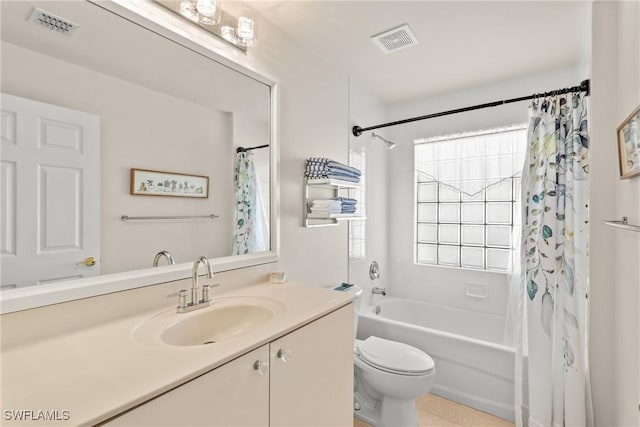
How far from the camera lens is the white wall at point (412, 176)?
8.34 ft

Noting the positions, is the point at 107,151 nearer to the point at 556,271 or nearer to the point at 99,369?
the point at 99,369

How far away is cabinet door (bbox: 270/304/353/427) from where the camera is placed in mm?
979

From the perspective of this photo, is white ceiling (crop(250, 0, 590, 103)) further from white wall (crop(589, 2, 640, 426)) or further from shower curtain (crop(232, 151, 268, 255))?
shower curtain (crop(232, 151, 268, 255))

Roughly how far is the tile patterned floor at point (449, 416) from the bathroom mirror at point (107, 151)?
156 centimetres

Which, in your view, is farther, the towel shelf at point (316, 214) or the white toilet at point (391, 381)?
the towel shelf at point (316, 214)

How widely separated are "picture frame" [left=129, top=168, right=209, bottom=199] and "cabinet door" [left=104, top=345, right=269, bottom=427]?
76 cm

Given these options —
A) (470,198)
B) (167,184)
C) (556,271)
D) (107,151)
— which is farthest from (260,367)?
(470,198)

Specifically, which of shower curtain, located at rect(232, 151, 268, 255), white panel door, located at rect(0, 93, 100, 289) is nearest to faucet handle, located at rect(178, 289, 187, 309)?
white panel door, located at rect(0, 93, 100, 289)

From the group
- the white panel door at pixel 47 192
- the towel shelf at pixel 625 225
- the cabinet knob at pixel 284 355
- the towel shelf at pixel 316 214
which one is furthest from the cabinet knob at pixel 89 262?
the towel shelf at pixel 625 225

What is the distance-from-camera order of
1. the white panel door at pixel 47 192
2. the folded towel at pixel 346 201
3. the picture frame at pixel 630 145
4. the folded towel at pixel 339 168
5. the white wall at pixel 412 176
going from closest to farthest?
the white panel door at pixel 47 192
the picture frame at pixel 630 145
the folded towel at pixel 339 168
the folded towel at pixel 346 201
the white wall at pixel 412 176

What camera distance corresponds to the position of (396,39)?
1.93 m

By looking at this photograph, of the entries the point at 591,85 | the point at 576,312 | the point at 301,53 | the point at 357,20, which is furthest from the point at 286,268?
the point at 591,85

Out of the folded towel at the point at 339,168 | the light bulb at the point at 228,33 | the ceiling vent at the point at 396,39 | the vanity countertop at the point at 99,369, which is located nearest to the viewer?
the vanity countertop at the point at 99,369

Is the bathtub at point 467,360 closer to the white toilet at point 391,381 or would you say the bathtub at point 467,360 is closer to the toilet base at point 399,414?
the white toilet at point 391,381
